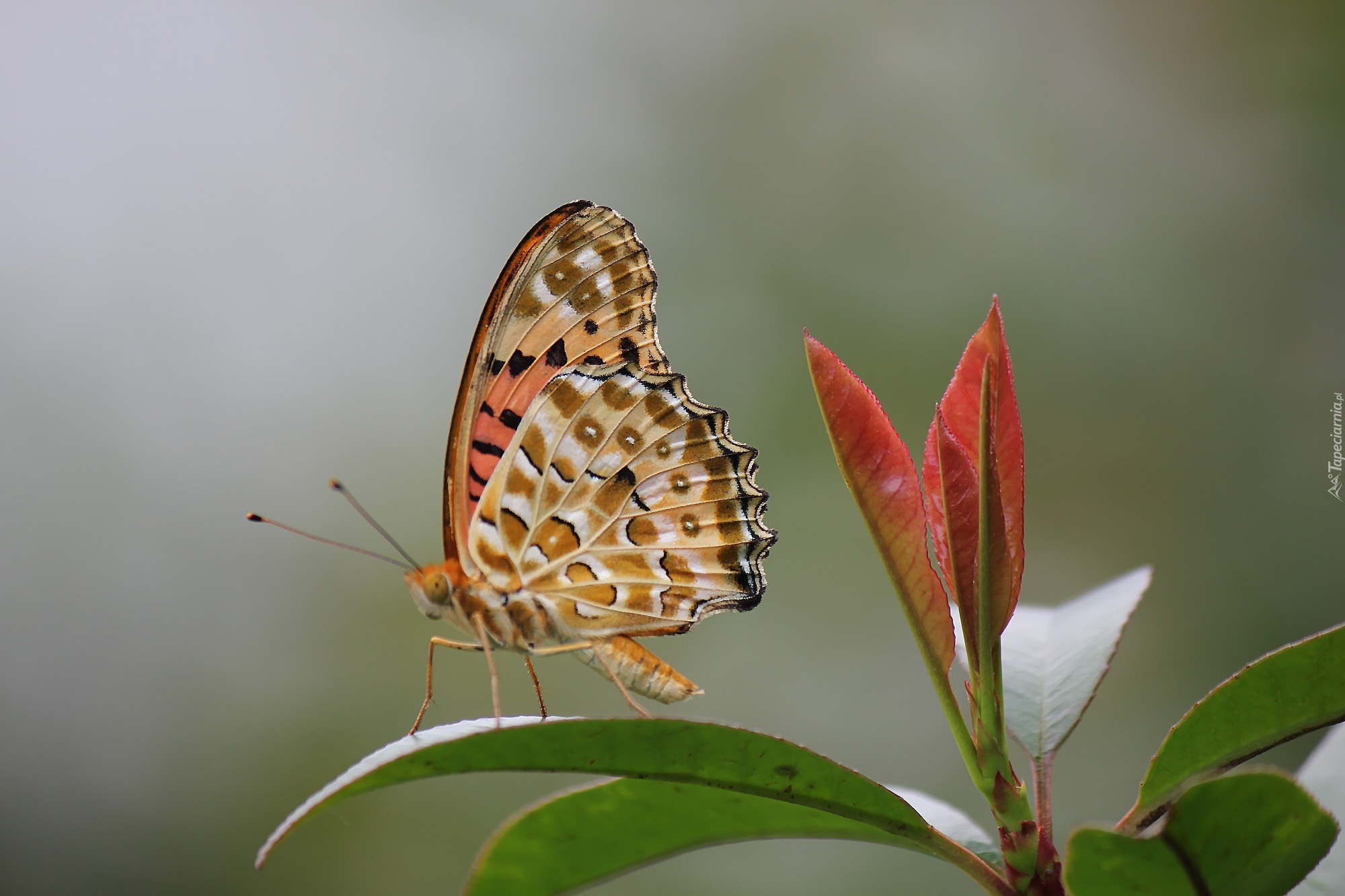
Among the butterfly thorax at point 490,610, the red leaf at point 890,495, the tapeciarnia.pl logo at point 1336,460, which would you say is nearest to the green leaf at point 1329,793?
the red leaf at point 890,495

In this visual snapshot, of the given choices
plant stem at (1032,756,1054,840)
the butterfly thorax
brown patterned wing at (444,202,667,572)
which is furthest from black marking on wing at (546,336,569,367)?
plant stem at (1032,756,1054,840)

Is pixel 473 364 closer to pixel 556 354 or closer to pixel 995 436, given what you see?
pixel 556 354

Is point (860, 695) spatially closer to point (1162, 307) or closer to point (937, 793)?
point (937, 793)

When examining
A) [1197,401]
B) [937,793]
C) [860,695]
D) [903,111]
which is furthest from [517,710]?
[903,111]

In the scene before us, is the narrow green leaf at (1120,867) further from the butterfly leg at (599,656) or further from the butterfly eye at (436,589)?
the butterfly eye at (436,589)

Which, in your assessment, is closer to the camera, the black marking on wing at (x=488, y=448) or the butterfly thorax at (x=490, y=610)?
the butterfly thorax at (x=490, y=610)

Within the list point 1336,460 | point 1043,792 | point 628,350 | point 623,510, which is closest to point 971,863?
point 1043,792

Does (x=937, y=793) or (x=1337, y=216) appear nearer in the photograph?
(x=937, y=793)
